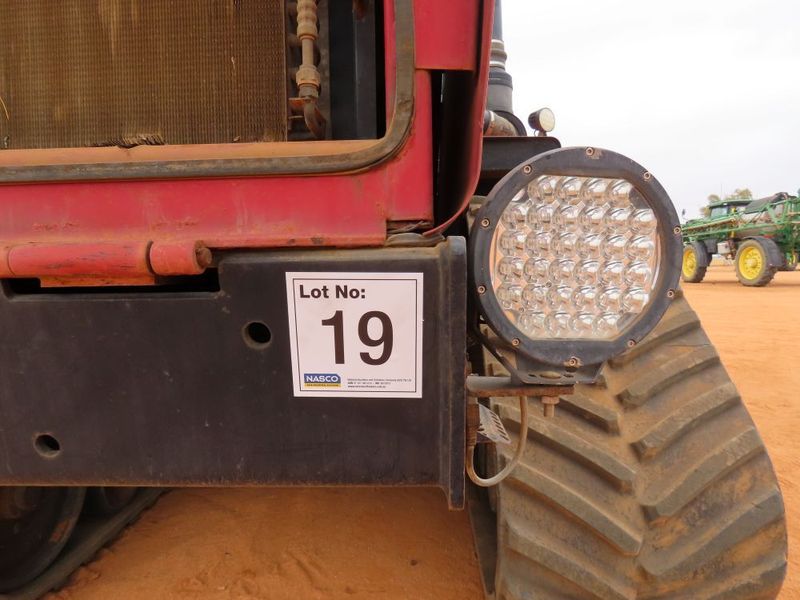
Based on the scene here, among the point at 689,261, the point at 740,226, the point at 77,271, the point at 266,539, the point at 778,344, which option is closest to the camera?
the point at 77,271

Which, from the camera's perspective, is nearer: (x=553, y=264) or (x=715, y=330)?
(x=553, y=264)

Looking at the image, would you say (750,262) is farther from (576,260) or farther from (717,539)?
(576,260)

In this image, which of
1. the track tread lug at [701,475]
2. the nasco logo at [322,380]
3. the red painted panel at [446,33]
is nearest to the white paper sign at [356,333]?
the nasco logo at [322,380]

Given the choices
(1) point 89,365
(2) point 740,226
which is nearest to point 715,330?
(1) point 89,365

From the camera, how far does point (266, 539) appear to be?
234 cm

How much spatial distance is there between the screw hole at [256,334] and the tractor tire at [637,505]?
691mm

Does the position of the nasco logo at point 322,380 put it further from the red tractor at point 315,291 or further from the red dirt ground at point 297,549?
the red dirt ground at point 297,549

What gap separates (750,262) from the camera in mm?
15375

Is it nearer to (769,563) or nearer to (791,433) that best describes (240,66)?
(769,563)

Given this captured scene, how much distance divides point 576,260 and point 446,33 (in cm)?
48

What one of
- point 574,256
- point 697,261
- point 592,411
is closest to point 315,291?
point 574,256

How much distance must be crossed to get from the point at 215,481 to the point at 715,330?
342 inches

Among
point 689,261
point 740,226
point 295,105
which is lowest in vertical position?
point 689,261

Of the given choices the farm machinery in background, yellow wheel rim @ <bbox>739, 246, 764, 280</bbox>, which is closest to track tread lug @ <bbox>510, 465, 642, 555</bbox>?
the farm machinery in background
